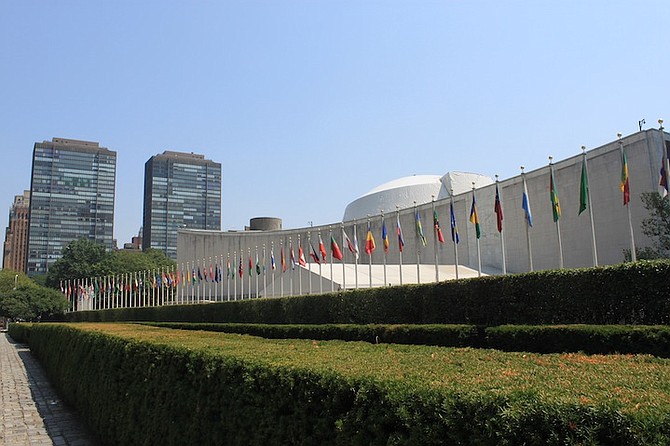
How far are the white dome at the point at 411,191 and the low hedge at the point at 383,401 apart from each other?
39354mm

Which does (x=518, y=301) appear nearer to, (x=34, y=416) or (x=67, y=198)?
(x=34, y=416)

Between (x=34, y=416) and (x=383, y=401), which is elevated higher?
(x=383, y=401)

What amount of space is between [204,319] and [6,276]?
4832 centimetres

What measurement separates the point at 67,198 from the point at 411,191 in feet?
241

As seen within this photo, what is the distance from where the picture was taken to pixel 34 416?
358 inches

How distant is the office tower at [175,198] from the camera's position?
107812 mm

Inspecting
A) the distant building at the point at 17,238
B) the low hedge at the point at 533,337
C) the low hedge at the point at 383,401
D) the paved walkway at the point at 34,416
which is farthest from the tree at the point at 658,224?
the distant building at the point at 17,238

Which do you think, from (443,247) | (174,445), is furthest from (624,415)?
(443,247)

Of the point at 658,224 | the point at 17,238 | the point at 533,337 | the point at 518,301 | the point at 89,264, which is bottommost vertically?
the point at 533,337

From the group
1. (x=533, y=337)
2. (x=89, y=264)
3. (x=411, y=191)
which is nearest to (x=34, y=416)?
(x=533, y=337)

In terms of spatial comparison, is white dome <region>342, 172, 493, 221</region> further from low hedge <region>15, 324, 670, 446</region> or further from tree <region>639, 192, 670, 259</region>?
low hedge <region>15, 324, 670, 446</region>

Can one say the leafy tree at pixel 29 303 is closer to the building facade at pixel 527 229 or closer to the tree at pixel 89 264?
the tree at pixel 89 264

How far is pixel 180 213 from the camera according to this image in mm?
110375

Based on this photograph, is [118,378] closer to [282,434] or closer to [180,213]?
[282,434]
